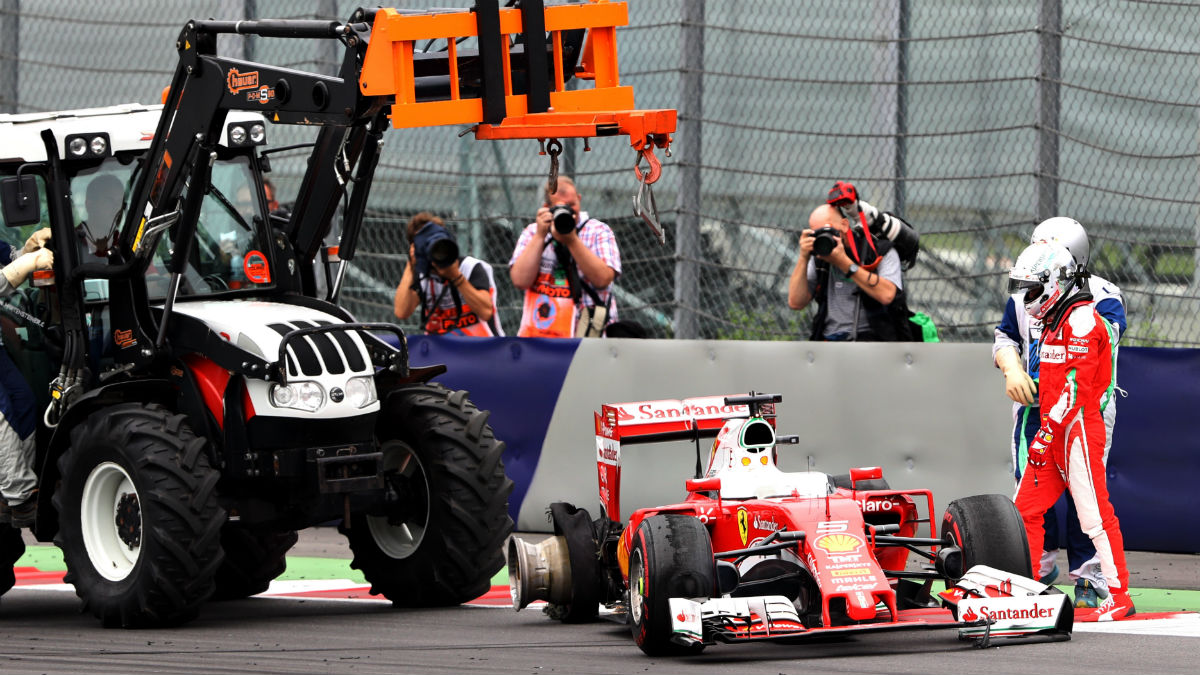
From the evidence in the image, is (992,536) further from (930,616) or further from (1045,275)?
(1045,275)

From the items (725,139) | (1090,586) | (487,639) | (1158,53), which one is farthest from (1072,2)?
(487,639)

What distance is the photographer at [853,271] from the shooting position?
11.2m

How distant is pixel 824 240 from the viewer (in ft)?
36.6

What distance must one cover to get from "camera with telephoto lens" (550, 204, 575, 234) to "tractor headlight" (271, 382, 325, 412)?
125 inches

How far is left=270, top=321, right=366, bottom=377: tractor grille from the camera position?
888 centimetres

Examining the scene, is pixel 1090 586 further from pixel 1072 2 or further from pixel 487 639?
pixel 1072 2

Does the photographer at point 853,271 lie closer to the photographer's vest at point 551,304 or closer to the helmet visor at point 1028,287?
the photographer's vest at point 551,304

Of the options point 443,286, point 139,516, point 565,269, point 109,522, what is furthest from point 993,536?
point 443,286

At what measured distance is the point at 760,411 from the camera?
8688mm

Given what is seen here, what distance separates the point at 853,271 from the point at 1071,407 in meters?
2.53

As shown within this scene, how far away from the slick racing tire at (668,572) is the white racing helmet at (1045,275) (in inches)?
89.8

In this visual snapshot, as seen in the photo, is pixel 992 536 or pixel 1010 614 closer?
pixel 1010 614

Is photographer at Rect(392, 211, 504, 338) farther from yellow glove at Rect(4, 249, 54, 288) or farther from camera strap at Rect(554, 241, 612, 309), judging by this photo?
yellow glove at Rect(4, 249, 54, 288)

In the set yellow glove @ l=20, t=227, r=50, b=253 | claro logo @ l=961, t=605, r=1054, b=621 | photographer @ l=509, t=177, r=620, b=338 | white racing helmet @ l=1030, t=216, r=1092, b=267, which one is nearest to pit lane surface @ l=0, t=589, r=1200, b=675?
claro logo @ l=961, t=605, r=1054, b=621
